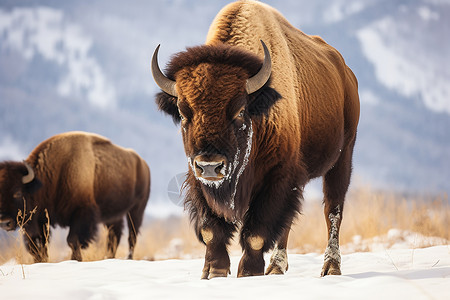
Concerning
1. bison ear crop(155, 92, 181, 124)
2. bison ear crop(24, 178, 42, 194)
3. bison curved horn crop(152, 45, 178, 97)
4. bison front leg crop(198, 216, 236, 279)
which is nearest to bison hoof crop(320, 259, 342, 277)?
bison front leg crop(198, 216, 236, 279)

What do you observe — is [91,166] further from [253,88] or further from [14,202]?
[253,88]

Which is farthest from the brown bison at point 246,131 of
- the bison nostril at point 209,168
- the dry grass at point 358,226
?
the dry grass at point 358,226

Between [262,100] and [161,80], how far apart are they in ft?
2.93

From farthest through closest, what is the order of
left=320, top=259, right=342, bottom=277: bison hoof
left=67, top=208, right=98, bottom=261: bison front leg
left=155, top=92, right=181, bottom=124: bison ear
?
1. left=67, top=208, right=98, bottom=261: bison front leg
2. left=320, top=259, right=342, bottom=277: bison hoof
3. left=155, top=92, right=181, bottom=124: bison ear

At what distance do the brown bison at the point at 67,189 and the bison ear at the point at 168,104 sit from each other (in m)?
5.03

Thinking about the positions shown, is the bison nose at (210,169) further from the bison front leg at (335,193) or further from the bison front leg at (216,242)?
the bison front leg at (335,193)

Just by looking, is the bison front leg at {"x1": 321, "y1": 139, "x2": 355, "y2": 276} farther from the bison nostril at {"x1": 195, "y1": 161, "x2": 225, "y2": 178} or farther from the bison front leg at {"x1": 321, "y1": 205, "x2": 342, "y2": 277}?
the bison nostril at {"x1": 195, "y1": 161, "x2": 225, "y2": 178}

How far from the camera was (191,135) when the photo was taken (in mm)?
3900

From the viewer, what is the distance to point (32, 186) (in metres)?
9.19

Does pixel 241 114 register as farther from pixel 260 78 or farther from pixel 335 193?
pixel 335 193

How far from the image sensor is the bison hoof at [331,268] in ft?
16.0

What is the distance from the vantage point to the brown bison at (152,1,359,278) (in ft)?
12.9

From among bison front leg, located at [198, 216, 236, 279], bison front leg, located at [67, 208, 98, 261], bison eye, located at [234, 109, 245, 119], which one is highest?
bison eye, located at [234, 109, 245, 119]

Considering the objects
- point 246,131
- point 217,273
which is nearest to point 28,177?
point 217,273
